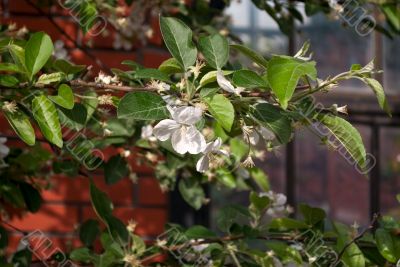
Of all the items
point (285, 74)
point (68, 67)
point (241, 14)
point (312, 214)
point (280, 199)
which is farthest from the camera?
point (241, 14)

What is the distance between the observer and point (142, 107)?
967 millimetres

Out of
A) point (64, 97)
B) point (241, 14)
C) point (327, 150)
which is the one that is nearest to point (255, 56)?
point (64, 97)

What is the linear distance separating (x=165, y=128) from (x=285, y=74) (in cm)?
17

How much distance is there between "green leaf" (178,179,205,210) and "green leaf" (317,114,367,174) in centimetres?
62

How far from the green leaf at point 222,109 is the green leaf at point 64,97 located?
0.65 feet

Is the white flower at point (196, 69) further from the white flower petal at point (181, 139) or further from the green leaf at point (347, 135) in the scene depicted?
the green leaf at point (347, 135)

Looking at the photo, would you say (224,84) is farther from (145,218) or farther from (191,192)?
(145,218)

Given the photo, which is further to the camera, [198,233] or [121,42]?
[121,42]

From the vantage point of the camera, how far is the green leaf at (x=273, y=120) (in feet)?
3.22

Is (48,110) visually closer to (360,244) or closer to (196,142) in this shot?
(196,142)

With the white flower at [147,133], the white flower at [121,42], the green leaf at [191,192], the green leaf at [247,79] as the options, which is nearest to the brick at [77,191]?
the white flower at [121,42]

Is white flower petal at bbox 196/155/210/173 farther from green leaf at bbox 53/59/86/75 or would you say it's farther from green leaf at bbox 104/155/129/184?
green leaf at bbox 104/155/129/184

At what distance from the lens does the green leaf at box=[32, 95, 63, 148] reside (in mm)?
1026

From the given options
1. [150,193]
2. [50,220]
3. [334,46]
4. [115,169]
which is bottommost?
[50,220]
